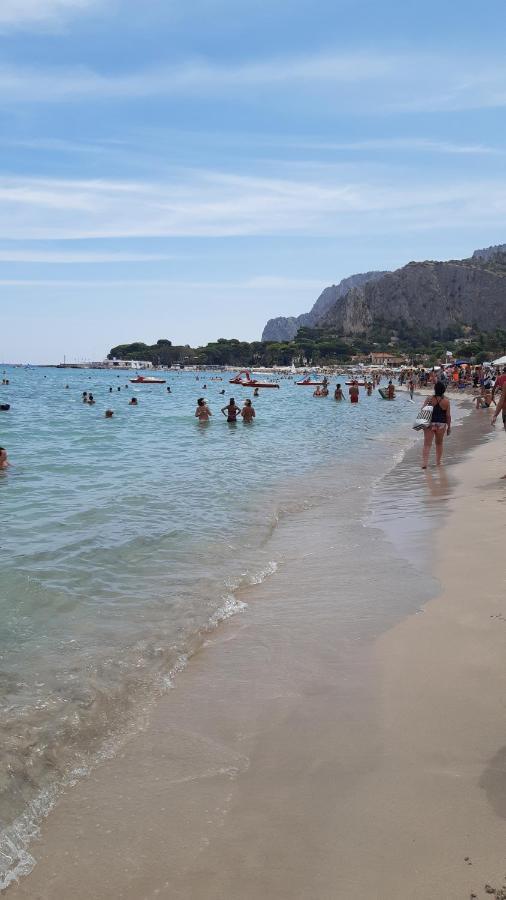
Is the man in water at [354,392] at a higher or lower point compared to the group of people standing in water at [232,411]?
higher

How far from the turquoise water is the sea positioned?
0.02 meters

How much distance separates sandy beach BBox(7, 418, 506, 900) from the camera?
7.78 ft

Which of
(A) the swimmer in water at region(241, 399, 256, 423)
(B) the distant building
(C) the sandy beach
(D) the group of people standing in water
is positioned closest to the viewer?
(C) the sandy beach

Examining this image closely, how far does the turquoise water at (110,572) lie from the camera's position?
11.8 feet

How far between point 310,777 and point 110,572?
3946mm

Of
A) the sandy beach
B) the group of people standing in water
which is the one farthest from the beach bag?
the group of people standing in water

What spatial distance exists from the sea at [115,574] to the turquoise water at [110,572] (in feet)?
0.05


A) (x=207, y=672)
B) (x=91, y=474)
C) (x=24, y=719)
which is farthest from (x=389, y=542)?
(x=91, y=474)

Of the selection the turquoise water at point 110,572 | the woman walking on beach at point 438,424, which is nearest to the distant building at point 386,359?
the turquoise water at point 110,572

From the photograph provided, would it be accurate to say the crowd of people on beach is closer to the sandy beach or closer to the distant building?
the sandy beach

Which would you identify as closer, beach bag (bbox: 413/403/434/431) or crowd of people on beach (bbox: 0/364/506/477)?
crowd of people on beach (bbox: 0/364/506/477)

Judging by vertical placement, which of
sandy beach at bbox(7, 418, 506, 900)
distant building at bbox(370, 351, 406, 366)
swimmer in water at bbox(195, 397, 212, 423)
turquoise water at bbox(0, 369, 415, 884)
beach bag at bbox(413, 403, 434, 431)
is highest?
distant building at bbox(370, 351, 406, 366)

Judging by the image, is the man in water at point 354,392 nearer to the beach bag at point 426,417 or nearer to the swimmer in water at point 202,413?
the swimmer in water at point 202,413

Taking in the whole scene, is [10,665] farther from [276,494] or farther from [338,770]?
[276,494]
